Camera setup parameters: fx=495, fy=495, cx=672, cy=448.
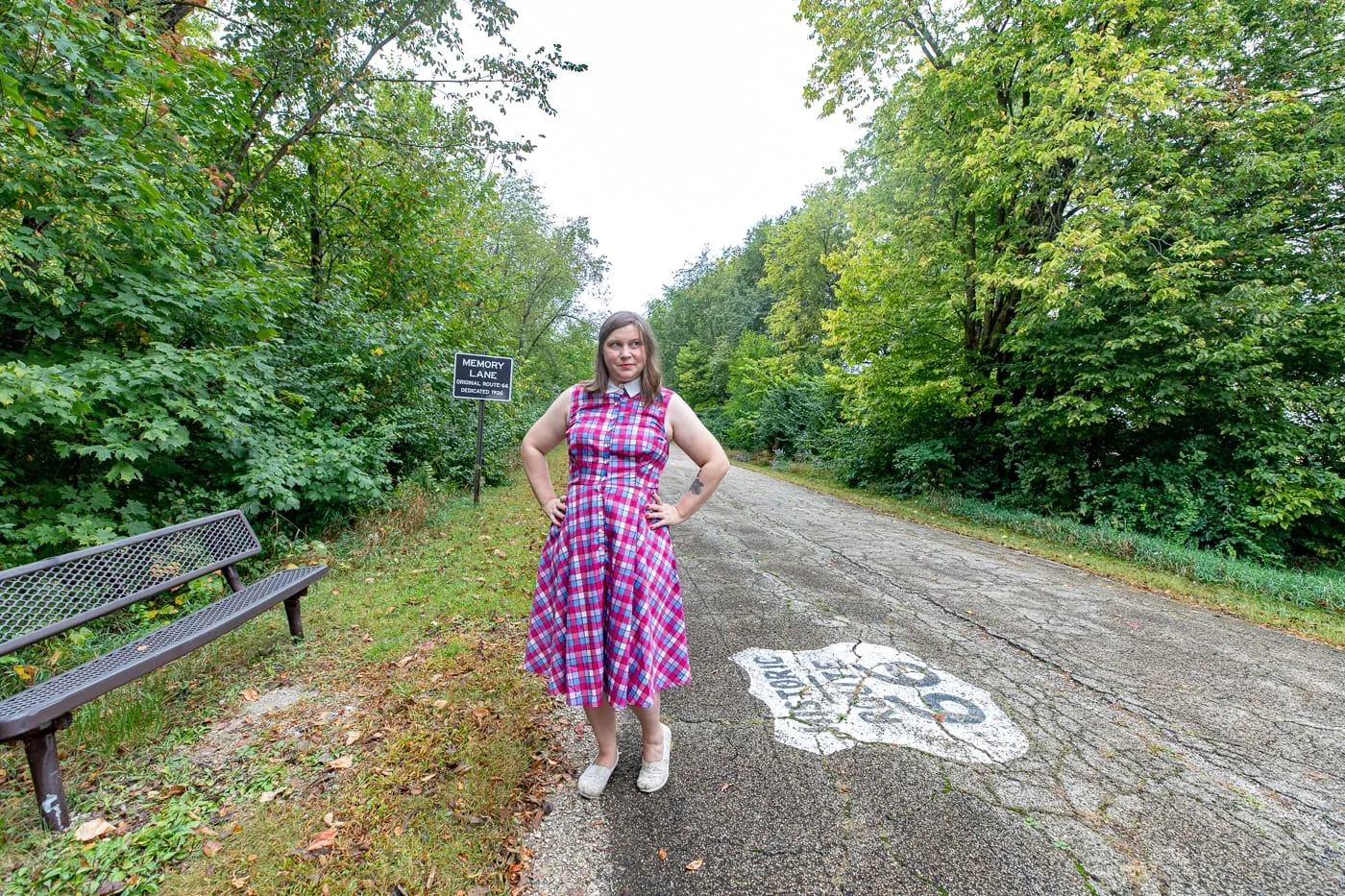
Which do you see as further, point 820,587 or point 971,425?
point 971,425

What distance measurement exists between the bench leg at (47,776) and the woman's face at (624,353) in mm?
2332

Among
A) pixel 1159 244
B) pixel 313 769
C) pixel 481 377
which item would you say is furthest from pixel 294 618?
pixel 1159 244

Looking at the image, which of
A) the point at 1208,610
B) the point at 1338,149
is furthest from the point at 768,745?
the point at 1338,149

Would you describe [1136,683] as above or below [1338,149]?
below

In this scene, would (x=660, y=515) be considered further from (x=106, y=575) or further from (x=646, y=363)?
(x=106, y=575)

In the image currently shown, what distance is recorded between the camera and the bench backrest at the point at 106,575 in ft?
7.34

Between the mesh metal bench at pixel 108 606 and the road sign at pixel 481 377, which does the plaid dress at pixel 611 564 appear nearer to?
the mesh metal bench at pixel 108 606

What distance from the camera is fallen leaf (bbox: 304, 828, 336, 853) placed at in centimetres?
170

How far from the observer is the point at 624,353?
1825mm

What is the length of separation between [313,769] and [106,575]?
1767 millimetres

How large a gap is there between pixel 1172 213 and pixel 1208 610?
5.63 metres

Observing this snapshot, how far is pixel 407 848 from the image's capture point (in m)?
1.72

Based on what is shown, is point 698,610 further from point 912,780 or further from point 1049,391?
point 1049,391

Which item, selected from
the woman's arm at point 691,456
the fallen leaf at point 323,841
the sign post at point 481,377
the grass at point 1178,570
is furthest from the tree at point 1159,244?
the fallen leaf at point 323,841
